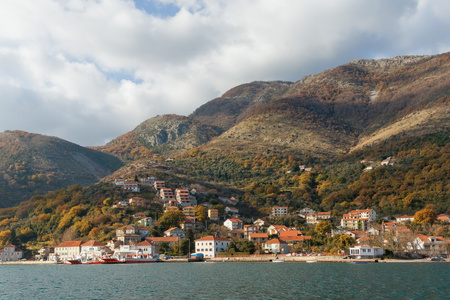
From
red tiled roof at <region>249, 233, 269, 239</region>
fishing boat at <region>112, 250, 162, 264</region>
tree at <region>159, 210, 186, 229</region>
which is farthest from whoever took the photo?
tree at <region>159, 210, 186, 229</region>

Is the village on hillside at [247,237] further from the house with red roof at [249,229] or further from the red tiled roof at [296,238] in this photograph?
the red tiled roof at [296,238]

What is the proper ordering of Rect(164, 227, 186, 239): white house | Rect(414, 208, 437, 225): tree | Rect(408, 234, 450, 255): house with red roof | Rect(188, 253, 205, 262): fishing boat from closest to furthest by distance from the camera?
Rect(408, 234, 450, 255): house with red roof
Rect(188, 253, 205, 262): fishing boat
Rect(414, 208, 437, 225): tree
Rect(164, 227, 186, 239): white house

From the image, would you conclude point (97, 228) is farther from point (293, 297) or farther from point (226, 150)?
point (226, 150)

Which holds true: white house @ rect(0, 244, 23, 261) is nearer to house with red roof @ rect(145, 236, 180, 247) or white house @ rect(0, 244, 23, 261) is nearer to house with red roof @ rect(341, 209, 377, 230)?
house with red roof @ rect(145, 236, 180, 247)

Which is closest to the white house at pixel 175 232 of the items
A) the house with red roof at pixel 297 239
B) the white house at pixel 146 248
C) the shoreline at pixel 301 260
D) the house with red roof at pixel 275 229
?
the white house at pixel 146 248

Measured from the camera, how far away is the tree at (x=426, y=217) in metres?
89.4

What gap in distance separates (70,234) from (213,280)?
2664 inches

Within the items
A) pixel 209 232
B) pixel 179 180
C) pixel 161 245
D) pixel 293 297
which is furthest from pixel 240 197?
pixel 293 297

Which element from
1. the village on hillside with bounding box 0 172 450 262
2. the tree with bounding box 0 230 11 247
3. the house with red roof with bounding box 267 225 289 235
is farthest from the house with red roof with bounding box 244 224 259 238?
the tree with bounding box 0 230 11 247

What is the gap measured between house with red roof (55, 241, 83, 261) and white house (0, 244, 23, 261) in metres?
11.0

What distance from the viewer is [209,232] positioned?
338 ft

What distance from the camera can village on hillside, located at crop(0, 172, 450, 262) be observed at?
80625mm

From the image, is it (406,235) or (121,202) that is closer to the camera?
(406,235)

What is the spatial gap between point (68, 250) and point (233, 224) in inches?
1459
